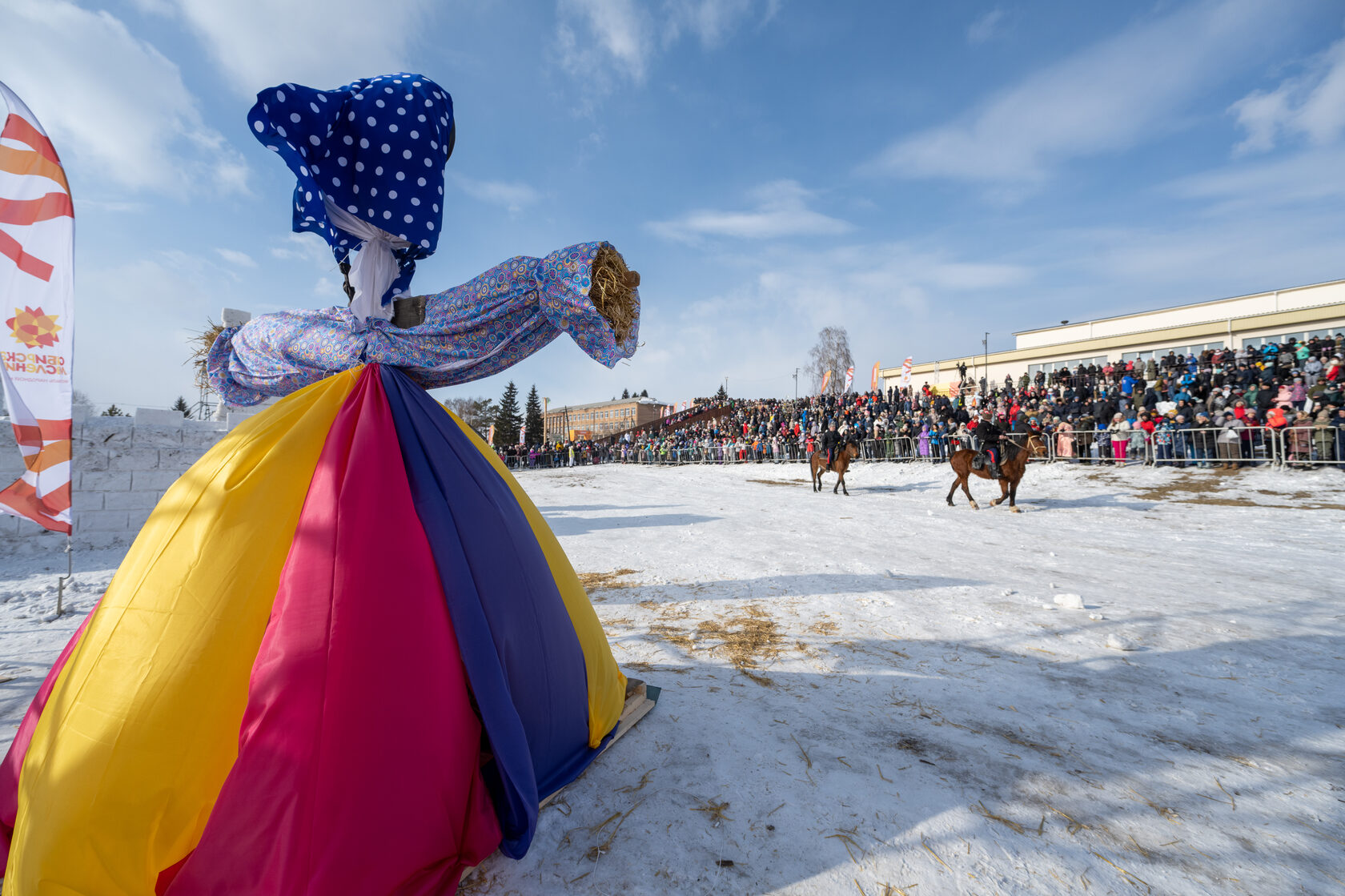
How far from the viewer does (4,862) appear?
1.60m

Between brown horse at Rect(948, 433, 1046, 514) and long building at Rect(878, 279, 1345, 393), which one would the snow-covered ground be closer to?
brown horse at Rect(948, 433, 1046, 514)

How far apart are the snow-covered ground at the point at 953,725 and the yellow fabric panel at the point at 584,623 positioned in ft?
0.54

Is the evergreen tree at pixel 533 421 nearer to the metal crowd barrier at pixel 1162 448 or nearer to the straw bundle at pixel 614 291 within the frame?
the metal crowd barrier at pixel 1162 448

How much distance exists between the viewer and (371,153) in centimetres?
214

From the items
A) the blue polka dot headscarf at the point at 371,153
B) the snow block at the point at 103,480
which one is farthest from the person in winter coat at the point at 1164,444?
the snow block at the point at 103,480

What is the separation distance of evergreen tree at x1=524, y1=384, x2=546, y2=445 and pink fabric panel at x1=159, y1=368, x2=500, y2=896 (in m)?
47.1

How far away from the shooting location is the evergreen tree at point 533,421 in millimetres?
49844

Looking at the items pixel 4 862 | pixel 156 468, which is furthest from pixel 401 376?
pixel 156 468

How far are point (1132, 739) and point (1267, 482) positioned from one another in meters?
13.4

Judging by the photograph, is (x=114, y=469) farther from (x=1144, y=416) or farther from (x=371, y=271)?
(x=1144, y=416)

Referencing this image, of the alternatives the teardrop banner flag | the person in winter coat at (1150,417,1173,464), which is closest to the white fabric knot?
the teardrop banner flag

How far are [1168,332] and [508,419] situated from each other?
49.9m

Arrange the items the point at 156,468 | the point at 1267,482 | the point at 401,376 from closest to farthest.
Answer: the point at 401,376
the point at 156,468
the point at 1267,482

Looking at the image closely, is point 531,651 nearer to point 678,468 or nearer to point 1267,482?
point 1267,482
